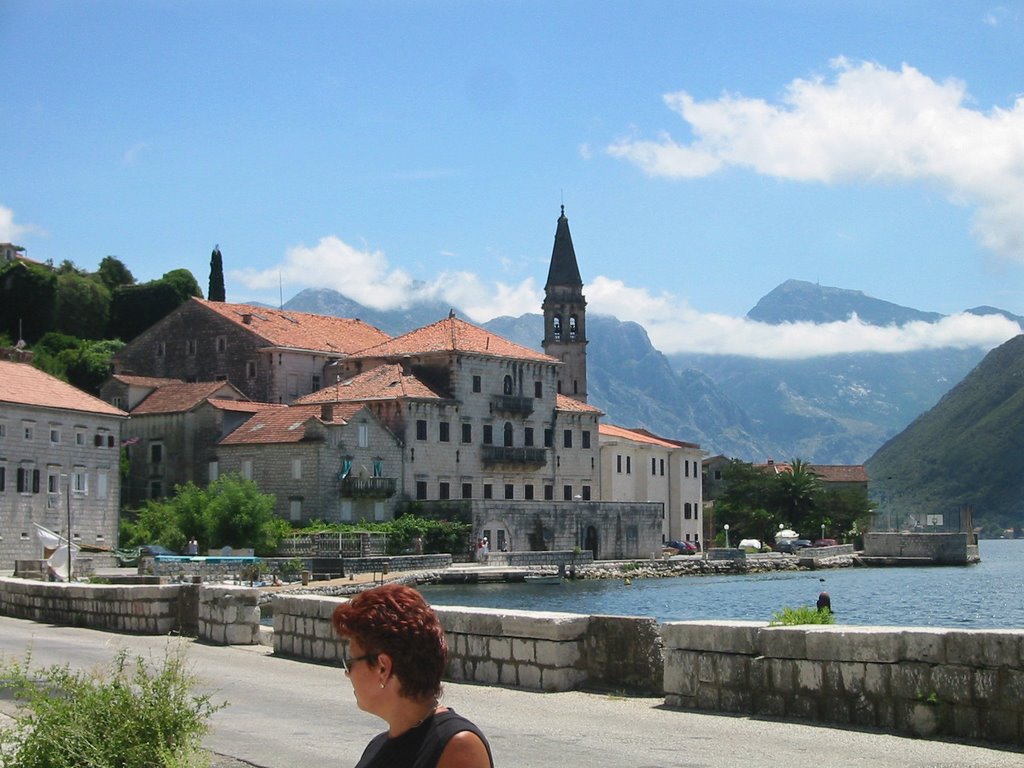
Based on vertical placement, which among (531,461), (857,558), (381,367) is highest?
(381,367)

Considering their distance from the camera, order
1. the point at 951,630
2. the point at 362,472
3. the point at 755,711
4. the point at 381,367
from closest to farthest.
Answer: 1. the point at 951,630
2. the point at 755,711
3. the point at 362,472
4. the point at 381,367

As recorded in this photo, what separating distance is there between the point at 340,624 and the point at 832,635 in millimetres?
7628

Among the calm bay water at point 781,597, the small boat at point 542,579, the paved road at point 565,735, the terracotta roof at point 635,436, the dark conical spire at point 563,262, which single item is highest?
the dark conical spire at point 563,262


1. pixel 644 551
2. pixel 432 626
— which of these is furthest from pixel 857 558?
pixel 432 626

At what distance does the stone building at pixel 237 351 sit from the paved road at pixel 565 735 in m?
62.5

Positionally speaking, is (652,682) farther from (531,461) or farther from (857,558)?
(857,558)

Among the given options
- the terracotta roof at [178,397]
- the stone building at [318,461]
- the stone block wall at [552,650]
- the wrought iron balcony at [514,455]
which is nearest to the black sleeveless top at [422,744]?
the stone block wall at [552,650]

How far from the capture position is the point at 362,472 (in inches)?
2689

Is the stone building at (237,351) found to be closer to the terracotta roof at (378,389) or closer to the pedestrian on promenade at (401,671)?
the terracotta roof at (378,389)

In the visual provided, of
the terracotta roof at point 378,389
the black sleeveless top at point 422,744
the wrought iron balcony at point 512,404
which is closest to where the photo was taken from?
the black sleeveless top at point 422,744

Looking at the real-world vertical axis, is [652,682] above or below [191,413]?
below

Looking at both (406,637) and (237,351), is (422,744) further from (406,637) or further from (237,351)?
(237,351)

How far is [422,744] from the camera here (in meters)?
4.39

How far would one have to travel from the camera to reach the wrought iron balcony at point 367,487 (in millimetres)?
67688
